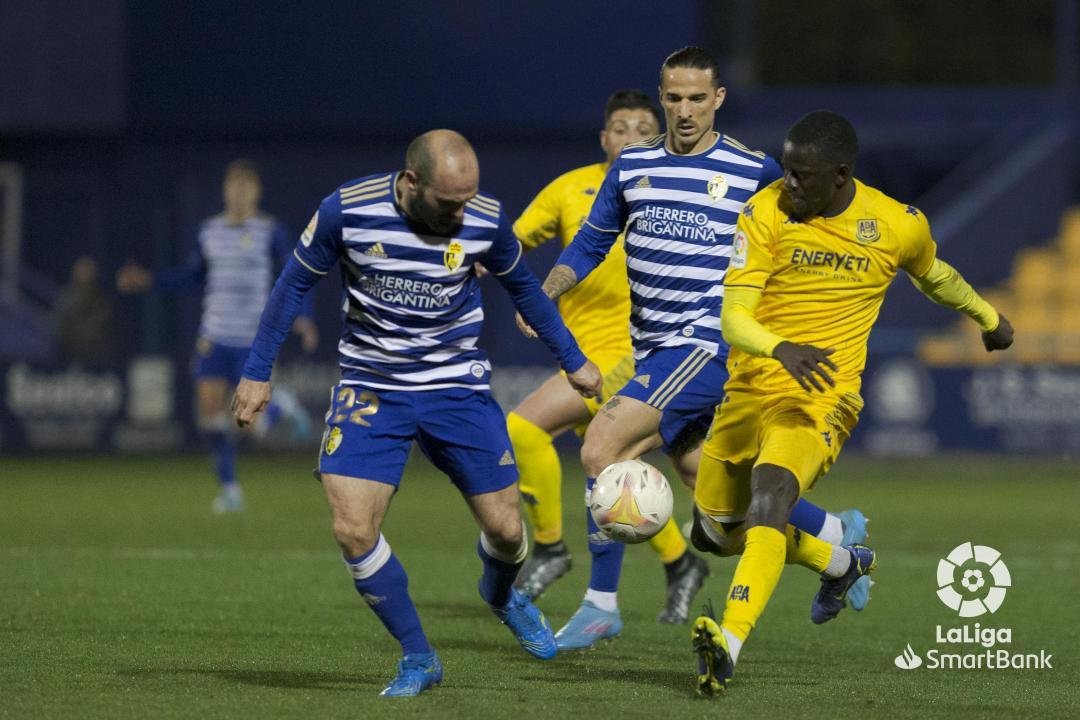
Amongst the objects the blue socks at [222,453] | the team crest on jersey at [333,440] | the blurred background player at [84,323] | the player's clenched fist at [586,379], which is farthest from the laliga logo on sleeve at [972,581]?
the blurred background player at [84,323]

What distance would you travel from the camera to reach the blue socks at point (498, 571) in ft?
23.6

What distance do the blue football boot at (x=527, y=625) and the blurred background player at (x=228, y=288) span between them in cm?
689

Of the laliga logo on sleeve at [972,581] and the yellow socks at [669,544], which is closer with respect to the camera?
the yellow socks at [669,544]

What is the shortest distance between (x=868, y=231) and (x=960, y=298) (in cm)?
65

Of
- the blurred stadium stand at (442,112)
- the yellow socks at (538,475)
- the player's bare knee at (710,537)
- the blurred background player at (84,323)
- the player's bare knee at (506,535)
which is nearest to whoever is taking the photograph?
the player's bare knee at (506,535)

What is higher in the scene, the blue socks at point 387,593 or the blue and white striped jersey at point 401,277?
the blue and white striped jersey at point 401,277

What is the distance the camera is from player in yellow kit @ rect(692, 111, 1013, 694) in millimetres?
6559

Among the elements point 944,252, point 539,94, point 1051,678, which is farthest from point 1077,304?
point 1051,678

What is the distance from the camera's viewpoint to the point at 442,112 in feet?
75.3

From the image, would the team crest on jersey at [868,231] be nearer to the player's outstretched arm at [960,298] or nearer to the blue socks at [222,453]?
the player's outstretched arm at [960,298]

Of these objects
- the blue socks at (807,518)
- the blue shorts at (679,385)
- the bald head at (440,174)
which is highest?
the bald head at (440,174)

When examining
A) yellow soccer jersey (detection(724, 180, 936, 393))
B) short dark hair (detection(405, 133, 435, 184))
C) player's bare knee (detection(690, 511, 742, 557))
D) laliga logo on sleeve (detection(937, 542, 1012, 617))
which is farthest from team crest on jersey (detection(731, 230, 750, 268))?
laliga logo on sleeve (detection(937, 542, 1012, 617))

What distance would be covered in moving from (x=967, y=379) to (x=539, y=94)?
254 inches

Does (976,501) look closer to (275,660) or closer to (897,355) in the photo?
(897,355)
